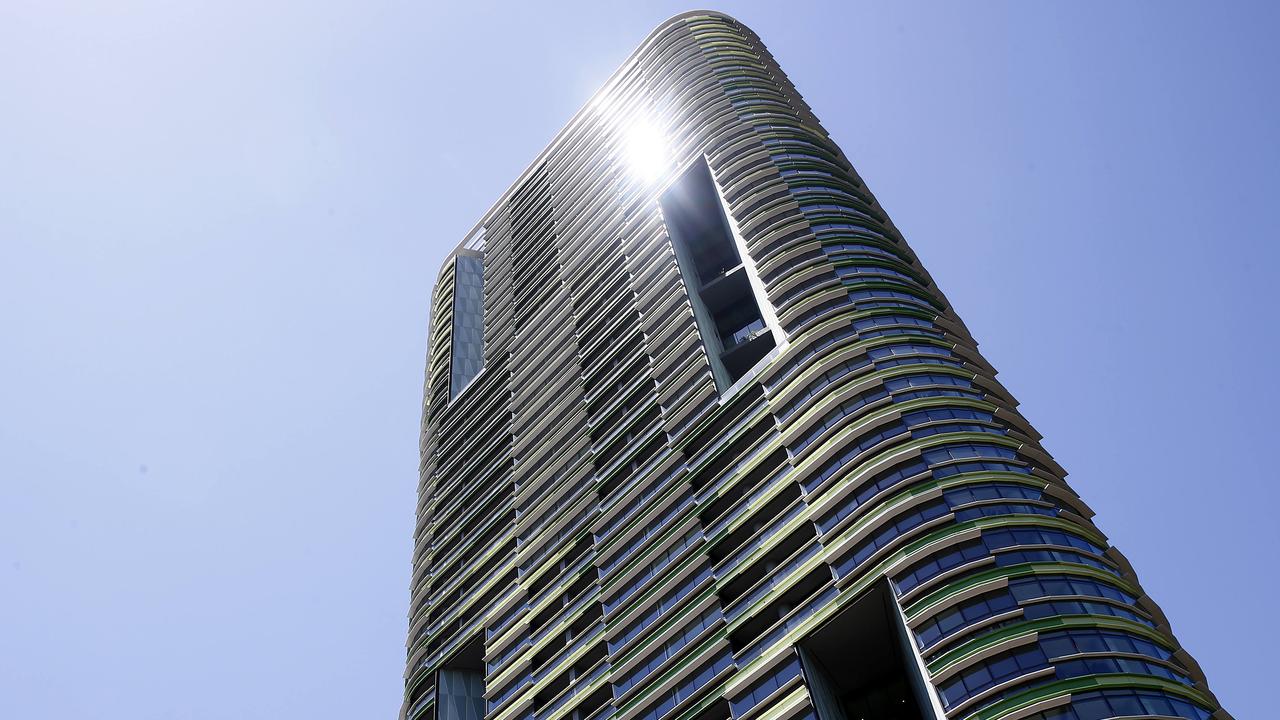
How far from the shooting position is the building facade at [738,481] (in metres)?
62.6

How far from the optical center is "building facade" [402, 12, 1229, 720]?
62625mm

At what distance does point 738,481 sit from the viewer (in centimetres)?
7962

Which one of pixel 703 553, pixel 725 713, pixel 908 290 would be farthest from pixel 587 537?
pixel 908 290

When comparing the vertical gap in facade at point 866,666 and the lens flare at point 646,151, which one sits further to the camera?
the lens flare at point 646,151

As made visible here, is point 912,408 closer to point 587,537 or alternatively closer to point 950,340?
point 950,340

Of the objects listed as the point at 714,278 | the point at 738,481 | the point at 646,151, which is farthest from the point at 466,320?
the point at 738,481

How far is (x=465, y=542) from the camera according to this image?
108m

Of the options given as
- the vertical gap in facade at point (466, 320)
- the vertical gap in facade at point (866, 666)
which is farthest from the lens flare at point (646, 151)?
the vertical gap in facade at point (866, 666)

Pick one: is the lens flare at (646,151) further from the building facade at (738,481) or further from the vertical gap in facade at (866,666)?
the vertical gap in facade at (866,666)

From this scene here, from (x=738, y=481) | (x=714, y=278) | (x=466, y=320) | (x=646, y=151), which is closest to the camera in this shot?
(x=738, y=481)

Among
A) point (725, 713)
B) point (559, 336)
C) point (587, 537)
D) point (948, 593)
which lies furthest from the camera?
point (559, 336)

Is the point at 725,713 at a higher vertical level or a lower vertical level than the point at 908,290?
lower

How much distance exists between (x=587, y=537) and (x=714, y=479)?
540 inches

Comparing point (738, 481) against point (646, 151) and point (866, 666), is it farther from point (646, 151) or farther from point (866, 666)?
point (646, 151)
